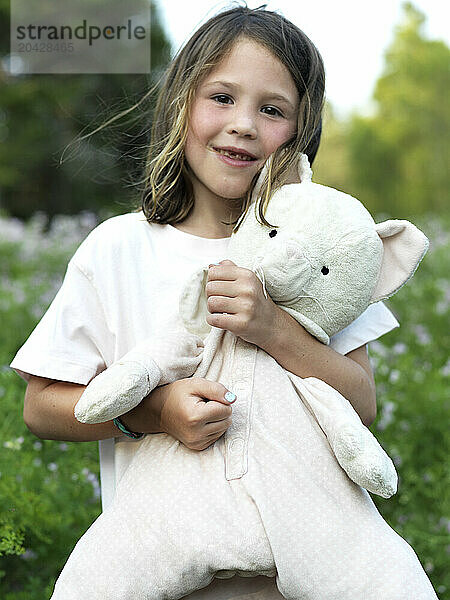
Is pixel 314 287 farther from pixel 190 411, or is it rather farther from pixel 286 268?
pixel 190 411

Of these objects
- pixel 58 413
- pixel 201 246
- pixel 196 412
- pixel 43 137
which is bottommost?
pixel 43 137

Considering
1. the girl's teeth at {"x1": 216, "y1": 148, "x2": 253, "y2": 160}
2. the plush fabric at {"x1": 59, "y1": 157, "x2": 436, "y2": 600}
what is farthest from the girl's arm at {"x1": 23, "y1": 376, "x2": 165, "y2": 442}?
the girl's teeth at {"x1": 216, "y1": 148, "x2": 253, "y2": 160}

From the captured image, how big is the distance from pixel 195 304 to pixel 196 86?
556mm

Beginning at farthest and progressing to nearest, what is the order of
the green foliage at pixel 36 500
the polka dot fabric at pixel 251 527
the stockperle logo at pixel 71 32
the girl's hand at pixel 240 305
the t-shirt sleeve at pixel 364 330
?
the stockperle logo at pixel 71 32, the green foliage at pixel 36 500, the t-shirt sleeve at pixel 364 330, the girl's hand at pixel 240 305, the polka dot fabric at pixel 251 527

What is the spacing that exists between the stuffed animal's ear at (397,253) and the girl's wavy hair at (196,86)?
276 mm

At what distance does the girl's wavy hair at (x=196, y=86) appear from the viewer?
1.87 m

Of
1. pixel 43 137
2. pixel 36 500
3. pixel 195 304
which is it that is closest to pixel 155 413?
pixel 195 304

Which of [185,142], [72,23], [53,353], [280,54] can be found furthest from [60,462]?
[72,23]

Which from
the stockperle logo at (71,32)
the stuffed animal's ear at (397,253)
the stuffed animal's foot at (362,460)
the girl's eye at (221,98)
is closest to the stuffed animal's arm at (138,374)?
the stuffed animal's foot at (362,460)

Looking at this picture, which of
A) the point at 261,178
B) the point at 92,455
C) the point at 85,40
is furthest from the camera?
the point at 85,40

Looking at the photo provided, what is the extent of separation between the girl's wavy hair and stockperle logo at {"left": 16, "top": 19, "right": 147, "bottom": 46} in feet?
17.8

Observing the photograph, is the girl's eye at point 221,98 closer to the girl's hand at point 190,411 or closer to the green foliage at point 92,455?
the girl's hand at point 190,411

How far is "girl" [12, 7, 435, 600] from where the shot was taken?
1.70 metres

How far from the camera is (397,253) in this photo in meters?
1.79
